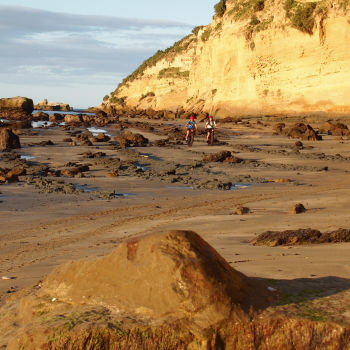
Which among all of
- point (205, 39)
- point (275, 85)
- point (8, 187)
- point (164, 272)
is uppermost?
point (205, 39)

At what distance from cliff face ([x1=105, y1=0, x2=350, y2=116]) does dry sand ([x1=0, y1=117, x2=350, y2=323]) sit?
20.2 metres

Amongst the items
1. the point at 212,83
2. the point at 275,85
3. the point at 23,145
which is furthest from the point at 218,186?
the point at 212,83

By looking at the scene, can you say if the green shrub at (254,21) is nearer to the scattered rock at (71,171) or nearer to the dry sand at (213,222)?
the dry sand at (213,222)

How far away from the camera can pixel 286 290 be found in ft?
13.2

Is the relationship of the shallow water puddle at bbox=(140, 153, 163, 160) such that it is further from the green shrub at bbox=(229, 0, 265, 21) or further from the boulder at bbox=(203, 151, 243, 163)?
the green shrub at bbox=(229, 0, 265, 21)

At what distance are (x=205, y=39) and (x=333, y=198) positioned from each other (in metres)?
49.6

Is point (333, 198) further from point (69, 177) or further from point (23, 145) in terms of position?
point (23, 145)

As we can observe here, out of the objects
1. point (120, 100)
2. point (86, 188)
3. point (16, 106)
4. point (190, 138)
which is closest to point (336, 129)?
point (190, 138)

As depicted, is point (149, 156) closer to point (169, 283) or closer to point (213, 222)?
point (213, 222)

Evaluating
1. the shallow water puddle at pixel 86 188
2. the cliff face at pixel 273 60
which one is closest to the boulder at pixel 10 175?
the shallow water puddle at pixel 86 188

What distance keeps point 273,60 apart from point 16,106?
3830 cm

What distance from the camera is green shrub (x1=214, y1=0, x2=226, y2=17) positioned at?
175 ft

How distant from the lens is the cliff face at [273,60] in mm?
36375

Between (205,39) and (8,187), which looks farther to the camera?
(205,39)
